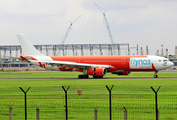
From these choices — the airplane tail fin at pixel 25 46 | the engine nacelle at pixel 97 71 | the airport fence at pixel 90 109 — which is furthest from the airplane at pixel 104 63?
the airport fence at pixel 90 109

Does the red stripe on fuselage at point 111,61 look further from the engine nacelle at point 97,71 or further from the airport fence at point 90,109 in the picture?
the airport fence at point 90,109

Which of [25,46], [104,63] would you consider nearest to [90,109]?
[104,63]

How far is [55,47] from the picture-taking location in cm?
17825

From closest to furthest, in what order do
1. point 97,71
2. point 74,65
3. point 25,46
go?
1. point 97,71
2. point 74,65
3. point 25,46

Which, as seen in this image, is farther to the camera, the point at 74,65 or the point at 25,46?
the point at 25,46

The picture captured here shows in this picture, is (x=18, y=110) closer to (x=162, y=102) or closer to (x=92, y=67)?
(x=162, y=102)

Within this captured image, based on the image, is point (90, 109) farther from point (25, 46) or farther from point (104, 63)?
point (25, 46)

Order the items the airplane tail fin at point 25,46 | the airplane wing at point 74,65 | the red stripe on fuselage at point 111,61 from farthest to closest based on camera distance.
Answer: the airplane tail fin at point 25,46 → the airplane wing at point 74,65 → the red stripe on fuselage at point 111,61

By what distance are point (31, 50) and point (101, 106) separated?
43.6 meters

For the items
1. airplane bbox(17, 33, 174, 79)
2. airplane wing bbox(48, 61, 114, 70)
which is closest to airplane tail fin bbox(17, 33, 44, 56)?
airplane bbox(17, 33, 174, 79)

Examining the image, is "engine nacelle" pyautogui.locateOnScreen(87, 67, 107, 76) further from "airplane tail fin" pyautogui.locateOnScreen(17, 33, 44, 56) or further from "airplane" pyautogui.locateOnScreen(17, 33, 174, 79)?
"airplane tail fin" pyautogui.locateOnScreen(17, 33, 44, 56)

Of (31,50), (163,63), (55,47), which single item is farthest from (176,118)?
(55,47)

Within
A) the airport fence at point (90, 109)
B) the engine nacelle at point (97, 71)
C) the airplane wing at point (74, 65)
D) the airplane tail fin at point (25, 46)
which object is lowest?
the airport fence at point (90, 109)

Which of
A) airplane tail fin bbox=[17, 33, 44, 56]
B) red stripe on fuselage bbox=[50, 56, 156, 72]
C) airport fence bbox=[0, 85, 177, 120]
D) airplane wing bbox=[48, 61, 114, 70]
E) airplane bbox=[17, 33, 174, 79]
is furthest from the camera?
airplane tail fin bbox=[17, 33, 44, 56]
